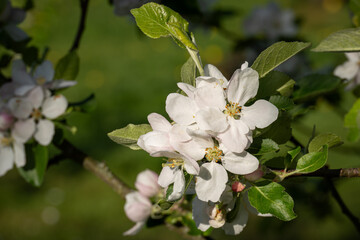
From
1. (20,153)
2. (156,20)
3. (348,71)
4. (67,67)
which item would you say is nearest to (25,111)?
(20,153)

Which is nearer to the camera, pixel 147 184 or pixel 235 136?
pixel 235 136

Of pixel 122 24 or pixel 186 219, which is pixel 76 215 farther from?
pixel 122 24

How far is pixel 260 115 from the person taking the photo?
0.73 metres

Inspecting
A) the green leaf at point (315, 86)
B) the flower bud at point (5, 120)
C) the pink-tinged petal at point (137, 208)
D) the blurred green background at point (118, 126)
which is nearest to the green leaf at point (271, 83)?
the green leaf at point (315, 86)

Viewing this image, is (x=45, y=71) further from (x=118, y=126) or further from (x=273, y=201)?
(x=118, y=126)

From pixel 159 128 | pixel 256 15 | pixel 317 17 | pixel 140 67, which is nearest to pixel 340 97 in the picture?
pixel 256 15

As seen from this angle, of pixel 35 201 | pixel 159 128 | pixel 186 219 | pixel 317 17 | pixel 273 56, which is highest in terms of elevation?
pixel 273 56

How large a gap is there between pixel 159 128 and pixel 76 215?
284 centimetres

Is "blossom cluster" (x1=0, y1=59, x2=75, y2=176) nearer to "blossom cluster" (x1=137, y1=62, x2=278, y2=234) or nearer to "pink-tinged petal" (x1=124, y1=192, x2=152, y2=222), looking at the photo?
"pink-tinged petal" (x1=124, y1=192, x2=152, y2=222)

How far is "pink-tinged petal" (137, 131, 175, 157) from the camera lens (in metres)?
0.71

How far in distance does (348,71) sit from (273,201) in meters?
0.67

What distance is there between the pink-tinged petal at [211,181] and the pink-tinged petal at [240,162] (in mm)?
18

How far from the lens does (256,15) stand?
222cm

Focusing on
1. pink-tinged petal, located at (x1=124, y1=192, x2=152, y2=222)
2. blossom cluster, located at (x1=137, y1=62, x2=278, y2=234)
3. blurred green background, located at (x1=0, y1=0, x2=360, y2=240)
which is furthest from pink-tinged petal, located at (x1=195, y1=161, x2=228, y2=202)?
blurred green background, located at (x1=0, y1=0, x2=360, y2=240)
